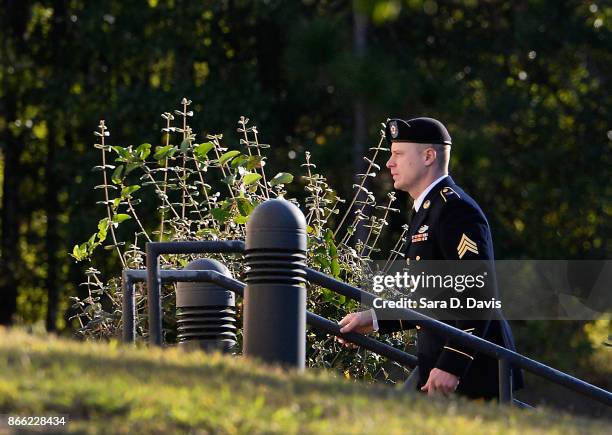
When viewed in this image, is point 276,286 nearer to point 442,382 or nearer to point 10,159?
point 442,382

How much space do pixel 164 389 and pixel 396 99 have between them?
15510 mm

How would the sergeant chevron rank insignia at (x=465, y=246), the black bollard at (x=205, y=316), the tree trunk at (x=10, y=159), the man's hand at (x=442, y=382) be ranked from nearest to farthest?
1. the man's hand at (x=442, y=382)
2. the sergeant chevron rank insignia at (x=465, y=246)
3. the black bollard at (x=205, y=316)
4. the tree trunk at (x=10, y=159)

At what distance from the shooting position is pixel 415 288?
6434 millimetres

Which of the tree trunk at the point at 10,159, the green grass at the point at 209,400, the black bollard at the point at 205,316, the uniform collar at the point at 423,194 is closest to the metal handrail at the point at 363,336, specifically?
the black bollard at the point at 205,316

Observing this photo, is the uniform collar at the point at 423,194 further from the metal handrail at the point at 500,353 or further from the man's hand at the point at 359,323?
the metal handrail at the point at 500,353

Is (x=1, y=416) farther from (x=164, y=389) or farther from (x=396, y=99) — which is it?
(x=396, y=99)

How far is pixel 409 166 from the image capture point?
20.7 feet

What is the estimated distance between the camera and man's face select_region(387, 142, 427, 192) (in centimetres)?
628

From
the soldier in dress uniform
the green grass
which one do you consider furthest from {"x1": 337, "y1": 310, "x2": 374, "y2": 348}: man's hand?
the green grass

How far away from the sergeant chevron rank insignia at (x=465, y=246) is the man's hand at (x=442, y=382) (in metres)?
0.53

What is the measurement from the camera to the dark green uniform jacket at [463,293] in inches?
228

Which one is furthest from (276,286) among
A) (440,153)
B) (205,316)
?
(440,153)

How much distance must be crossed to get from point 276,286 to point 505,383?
1.08m

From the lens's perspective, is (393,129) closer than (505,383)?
No
